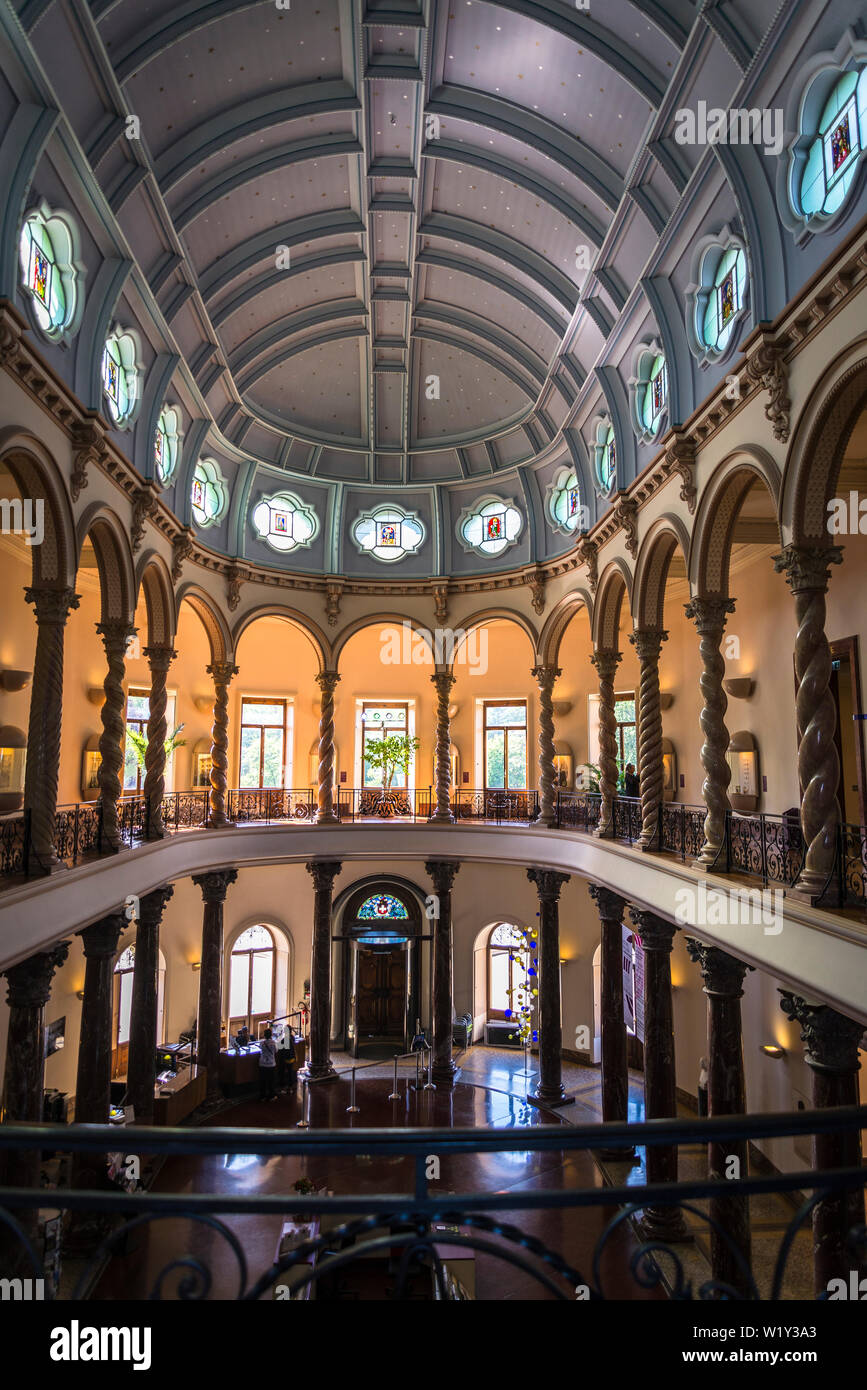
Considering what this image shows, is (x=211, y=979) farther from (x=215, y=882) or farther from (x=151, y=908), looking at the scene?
(x=151, y=908)

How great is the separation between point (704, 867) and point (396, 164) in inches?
458

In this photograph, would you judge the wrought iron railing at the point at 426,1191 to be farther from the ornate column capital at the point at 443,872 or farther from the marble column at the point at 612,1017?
the ornate column capital at the point at 443,872

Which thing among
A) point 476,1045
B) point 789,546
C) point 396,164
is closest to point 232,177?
point 396,164

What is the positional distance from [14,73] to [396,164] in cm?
684

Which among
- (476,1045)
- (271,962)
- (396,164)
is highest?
(396,164)

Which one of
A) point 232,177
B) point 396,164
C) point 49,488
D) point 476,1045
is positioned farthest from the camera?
point 476,1045

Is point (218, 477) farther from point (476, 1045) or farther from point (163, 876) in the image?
point (476, 1045)

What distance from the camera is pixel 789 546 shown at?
7.84 metres

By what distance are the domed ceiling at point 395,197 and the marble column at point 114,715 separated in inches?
215

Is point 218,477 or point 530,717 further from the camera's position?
Answer: point 530,717

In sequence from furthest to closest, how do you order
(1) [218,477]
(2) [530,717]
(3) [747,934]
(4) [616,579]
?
(2) [530,717]
(1) [218,477]
(4) [616,579]
(3) [747,934]

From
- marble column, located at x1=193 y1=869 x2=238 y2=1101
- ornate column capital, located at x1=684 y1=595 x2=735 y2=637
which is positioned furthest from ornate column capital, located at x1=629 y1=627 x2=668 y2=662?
marble column, located at x1=193 y1=869 x2=238 y2=1101

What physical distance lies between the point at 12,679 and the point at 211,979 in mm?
7317

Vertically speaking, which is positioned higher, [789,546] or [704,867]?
[789,546]
